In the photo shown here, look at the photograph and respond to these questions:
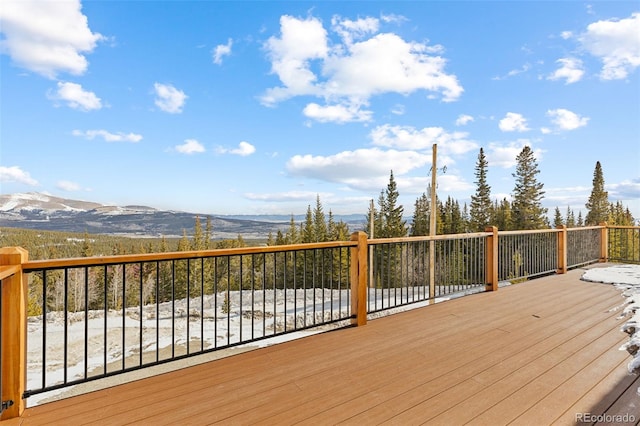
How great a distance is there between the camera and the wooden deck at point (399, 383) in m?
1.77

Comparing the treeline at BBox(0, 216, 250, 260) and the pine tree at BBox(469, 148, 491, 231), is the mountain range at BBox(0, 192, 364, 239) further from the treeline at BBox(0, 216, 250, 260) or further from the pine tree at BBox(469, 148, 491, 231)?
the pine tree at BBox(469, 148, 491, 231)

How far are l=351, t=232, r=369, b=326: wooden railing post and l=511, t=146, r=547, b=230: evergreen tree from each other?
27.8 metres

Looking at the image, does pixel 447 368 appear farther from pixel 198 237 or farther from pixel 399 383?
pixel 198 237

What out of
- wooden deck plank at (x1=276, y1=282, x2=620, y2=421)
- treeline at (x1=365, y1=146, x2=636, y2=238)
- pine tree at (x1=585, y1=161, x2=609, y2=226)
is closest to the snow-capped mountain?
treeline at (x1=365, y1=146, x2=636, y2=238)

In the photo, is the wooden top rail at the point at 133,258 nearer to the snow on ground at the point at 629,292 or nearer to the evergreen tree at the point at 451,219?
the snow on ground at the point at 629,292

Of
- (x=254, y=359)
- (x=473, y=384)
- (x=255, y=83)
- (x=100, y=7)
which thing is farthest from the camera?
(x=255, y=83)

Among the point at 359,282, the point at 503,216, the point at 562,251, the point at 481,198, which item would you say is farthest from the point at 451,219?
the point at 359,282

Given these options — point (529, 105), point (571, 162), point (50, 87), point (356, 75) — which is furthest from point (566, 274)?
point (50, 87)

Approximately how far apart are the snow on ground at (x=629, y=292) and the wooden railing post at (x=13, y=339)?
396 cm

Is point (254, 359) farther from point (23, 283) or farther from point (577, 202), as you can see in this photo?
point (577, 202)

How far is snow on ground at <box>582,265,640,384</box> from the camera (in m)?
2.63

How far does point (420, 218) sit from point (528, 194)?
33.0 feet

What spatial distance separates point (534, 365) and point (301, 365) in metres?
1.78

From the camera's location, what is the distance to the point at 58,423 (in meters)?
1.73
